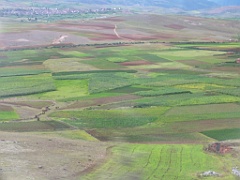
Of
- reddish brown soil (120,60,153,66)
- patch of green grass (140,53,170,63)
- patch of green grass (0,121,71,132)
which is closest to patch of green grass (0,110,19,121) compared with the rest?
patch of green grass (0,121,71,132)

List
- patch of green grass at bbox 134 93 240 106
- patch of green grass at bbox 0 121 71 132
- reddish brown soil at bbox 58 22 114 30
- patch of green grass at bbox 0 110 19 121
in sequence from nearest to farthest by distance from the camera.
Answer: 1. patch of green grass at bbox 0 121 71 132
2. patch of green grass at bbox 0 110 19 121
3. patch of green grass at bbox 134 93 240 106
4. reddish brown soil at bbox 58 22 114 30

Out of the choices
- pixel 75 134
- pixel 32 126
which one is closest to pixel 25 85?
pixel 32 126

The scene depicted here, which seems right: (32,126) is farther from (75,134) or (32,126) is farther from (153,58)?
(153,58)

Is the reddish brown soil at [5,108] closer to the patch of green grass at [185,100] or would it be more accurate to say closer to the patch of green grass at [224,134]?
the patch of green grass at [185,100]

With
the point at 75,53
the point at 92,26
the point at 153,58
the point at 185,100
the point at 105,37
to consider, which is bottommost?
the point at 185,100

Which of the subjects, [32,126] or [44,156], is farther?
[32,126]

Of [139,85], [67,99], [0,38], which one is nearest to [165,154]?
[67,99]

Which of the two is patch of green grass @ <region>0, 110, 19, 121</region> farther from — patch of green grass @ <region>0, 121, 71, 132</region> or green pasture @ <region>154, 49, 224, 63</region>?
green pasture @ <region>154, 49, 224, 63</region>
